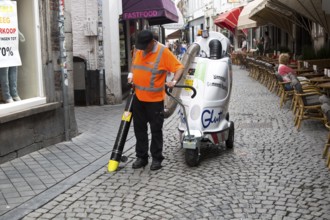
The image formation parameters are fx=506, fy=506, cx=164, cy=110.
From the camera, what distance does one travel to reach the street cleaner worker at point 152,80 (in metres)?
5.91

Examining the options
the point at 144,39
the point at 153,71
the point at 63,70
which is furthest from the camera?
the point at 63,70

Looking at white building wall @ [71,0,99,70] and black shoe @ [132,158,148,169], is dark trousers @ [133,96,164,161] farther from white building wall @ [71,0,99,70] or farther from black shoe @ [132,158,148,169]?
white building wall @ [71,0,99,70]

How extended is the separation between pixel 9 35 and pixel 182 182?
326cm

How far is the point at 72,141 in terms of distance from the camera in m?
7.95

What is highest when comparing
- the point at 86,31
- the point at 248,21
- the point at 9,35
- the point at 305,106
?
the point at 248,21

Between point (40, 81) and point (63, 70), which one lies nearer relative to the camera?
point (40, 81)

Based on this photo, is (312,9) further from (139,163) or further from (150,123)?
(139,163)

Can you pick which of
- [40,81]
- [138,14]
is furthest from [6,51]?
[138,14]

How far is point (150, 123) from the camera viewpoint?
6.13m

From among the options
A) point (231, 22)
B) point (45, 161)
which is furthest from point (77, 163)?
point (231, 22)

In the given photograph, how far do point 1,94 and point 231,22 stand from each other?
21.8 meters

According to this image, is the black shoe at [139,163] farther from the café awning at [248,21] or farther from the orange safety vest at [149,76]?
the café awning at [248,21]

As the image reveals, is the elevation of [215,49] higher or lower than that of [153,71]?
higher

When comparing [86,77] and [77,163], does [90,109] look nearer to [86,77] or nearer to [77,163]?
[86,77]
